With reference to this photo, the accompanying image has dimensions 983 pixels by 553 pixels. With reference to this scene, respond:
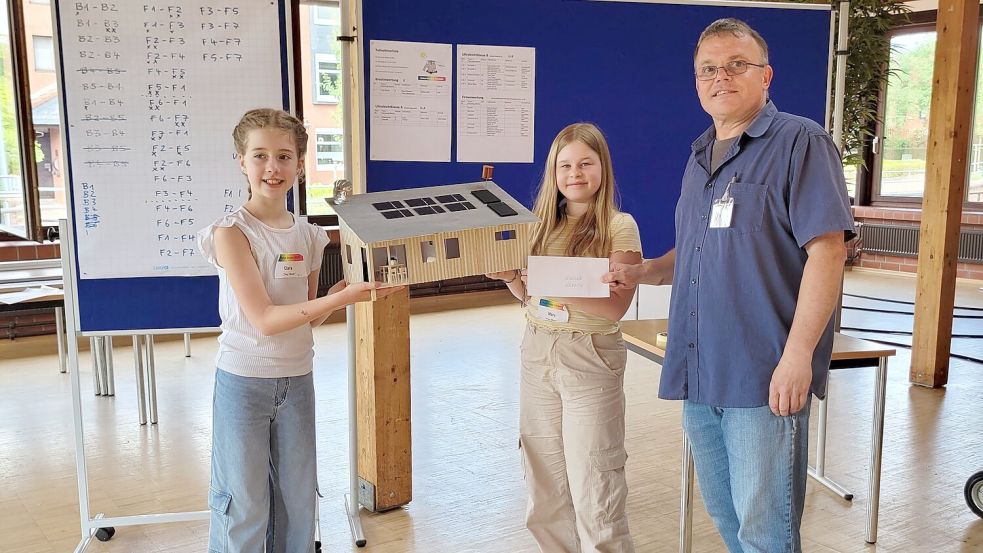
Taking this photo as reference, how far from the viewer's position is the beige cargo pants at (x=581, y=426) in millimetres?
2205

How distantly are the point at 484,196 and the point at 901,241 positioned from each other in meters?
9.10

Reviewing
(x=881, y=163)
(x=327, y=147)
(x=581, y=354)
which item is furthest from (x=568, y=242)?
(x=881, y=163)

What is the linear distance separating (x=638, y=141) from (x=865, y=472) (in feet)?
5.86

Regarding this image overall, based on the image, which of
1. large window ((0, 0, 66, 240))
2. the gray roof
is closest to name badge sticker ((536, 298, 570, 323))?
the gray roof

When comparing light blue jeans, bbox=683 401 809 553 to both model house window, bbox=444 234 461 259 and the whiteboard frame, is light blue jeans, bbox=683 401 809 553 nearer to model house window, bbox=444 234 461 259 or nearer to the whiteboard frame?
model house window, bbox=444 234 461 259

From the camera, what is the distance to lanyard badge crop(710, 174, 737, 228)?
5.87ft

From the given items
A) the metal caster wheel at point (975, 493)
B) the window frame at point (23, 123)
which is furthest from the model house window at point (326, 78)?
the metal caster wheel at point (975, 493)

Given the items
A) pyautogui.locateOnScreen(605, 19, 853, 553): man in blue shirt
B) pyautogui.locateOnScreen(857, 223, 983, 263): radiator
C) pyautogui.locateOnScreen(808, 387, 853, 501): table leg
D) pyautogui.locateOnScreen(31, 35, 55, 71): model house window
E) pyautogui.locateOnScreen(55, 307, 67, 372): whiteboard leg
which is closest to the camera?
pyautogui.locateOnScreen(605, 19, 853, 553): man in blue shirt

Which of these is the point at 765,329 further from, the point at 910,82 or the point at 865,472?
the point at 910,82

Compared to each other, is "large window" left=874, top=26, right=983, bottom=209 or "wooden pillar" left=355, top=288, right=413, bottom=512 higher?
"large window" left=874, top=26, right=983, bottom=209

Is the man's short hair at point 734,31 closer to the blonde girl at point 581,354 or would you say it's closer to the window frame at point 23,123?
the blonde girl at point 581,354

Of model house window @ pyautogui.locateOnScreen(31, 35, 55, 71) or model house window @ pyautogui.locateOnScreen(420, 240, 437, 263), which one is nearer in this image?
model house window @ pyautogui.locateOnScreen(420, 240, 437, 263)

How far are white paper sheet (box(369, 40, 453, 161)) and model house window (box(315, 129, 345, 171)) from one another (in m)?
4.65

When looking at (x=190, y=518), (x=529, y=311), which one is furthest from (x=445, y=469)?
(x=529, y=311)
